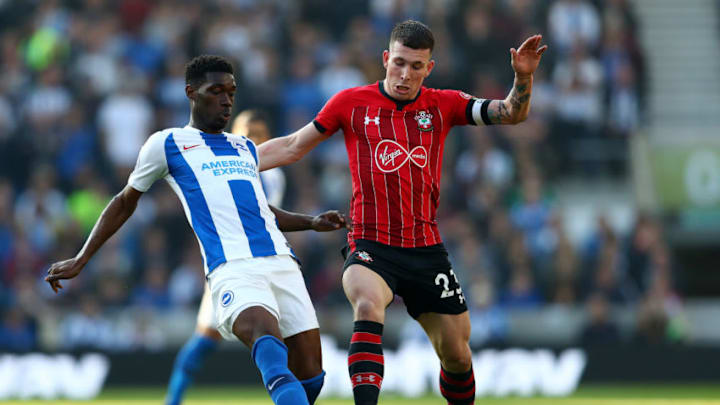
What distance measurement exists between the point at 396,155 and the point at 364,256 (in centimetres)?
63

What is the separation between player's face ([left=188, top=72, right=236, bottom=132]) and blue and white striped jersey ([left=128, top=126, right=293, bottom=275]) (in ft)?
0.27

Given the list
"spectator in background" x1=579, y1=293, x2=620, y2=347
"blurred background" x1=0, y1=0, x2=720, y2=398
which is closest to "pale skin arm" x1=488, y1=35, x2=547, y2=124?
"blurred background" x1=0, y1=0, x2=720, y2=398

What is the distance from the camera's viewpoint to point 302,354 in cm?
601

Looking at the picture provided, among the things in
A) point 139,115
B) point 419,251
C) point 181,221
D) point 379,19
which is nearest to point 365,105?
point 419,251

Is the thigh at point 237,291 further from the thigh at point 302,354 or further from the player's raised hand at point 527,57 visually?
the player's raised hand at point 527,57

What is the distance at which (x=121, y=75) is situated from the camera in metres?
15.0

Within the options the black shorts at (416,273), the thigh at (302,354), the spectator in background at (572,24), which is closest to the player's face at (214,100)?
the black shorts at (416,273)

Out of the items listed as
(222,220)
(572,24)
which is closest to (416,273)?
(222,220)

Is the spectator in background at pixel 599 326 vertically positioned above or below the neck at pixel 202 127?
below

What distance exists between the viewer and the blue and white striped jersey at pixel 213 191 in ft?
19.4

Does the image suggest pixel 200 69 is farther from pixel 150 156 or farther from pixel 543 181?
pixel 543 181

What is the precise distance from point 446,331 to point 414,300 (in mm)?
260

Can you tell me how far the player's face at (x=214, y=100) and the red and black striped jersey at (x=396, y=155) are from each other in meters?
0.84

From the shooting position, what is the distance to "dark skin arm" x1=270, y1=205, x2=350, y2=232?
6391 millimetres
